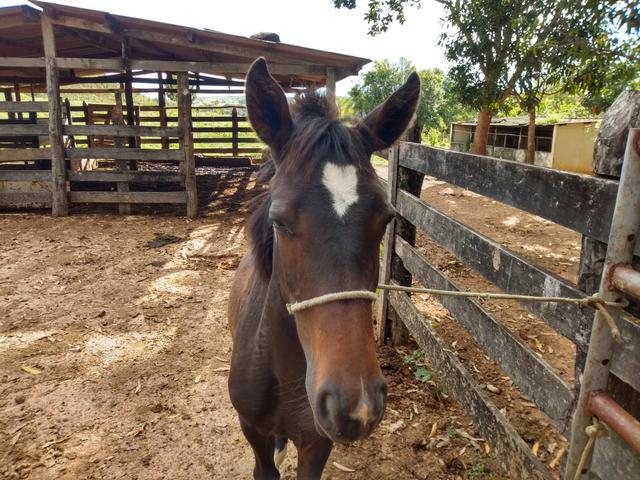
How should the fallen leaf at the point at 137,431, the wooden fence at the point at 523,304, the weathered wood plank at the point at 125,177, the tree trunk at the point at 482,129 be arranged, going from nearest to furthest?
the wooden fence at the point at 523,304
the fallen leaf at the point at 137,431
the weathered wood plank at the point at 125,177
the tree trunk at the point at 482,129

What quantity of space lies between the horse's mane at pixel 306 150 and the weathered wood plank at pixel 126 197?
6903 mm

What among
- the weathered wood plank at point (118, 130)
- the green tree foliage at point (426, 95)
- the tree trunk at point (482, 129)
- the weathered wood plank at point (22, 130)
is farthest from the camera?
the green tree foliage at point (426, 95)

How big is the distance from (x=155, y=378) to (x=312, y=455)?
2.00m

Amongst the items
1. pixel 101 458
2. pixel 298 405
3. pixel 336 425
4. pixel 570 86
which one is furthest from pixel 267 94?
pixel 570 86

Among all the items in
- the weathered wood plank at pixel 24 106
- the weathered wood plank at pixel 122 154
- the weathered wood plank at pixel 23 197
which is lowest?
the weathered wood plank at pixel 23 197

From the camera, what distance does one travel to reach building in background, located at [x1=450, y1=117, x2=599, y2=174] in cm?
2086

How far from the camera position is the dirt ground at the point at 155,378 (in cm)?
265

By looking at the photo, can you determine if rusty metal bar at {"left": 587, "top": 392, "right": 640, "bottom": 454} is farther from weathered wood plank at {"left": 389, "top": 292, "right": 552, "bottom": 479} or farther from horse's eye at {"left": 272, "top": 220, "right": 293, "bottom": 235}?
horse's eye at {"left": 272, "top": 220, "right": 293, "bottom": 235}

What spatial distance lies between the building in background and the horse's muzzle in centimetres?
2047

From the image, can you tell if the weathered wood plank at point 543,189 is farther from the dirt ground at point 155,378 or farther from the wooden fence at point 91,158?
the wooden fence at point 91,158

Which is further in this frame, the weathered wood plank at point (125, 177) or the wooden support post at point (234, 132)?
the wooden support post at point (234, 132)

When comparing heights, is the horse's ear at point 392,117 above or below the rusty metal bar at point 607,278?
above

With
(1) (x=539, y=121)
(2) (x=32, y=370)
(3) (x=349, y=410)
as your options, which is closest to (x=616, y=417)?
(3) (x=349, y=410)

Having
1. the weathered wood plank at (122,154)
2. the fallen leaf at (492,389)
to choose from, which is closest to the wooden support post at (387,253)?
the fallen leaf at (492,389)
